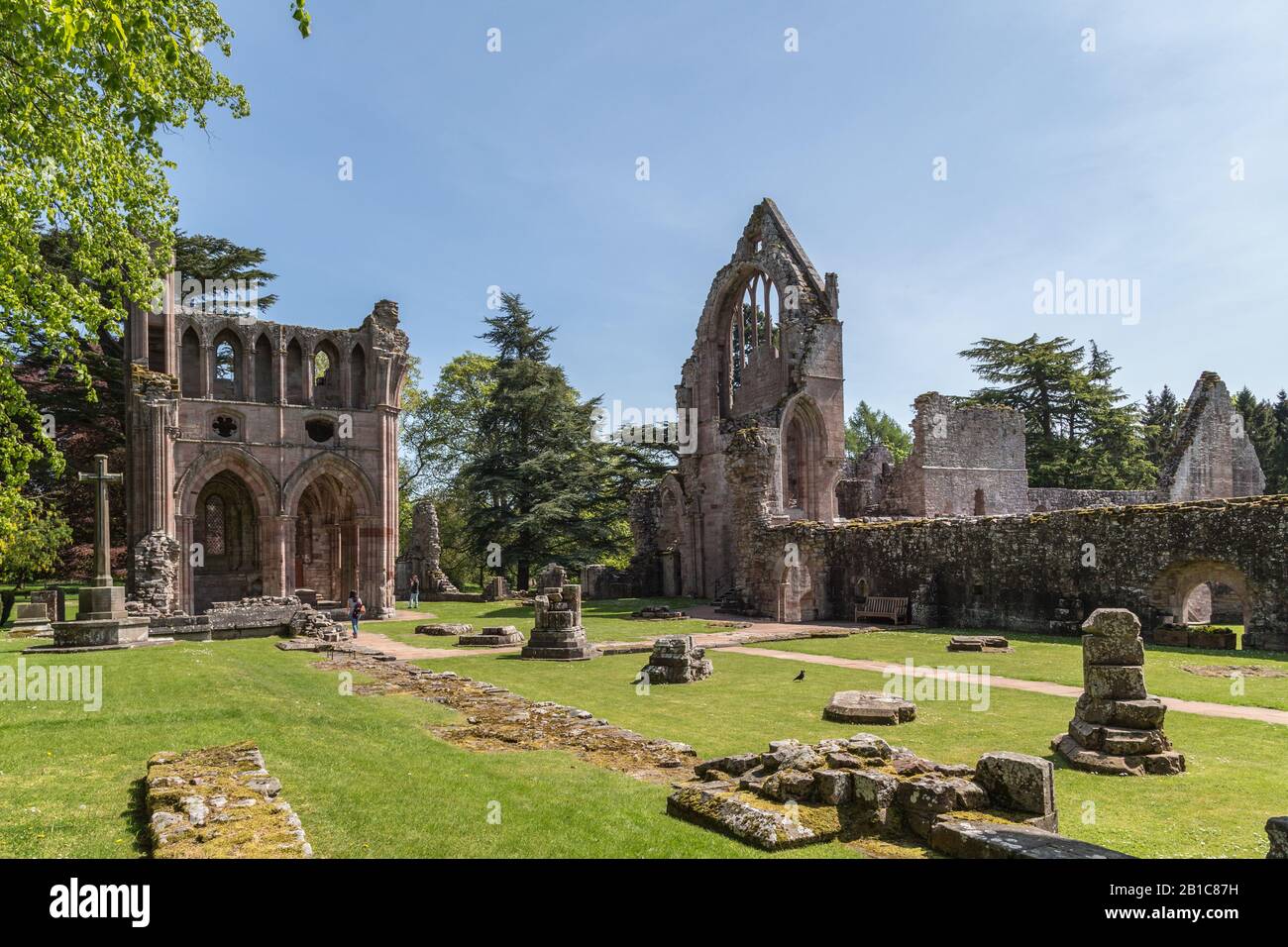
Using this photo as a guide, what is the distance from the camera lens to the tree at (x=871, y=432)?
242ft

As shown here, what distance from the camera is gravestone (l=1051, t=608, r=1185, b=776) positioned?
7957 millimetres

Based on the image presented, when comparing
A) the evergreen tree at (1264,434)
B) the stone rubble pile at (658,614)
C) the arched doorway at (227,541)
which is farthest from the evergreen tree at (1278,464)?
the arched doorway at (227,541)

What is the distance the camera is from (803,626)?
24391 millimetres

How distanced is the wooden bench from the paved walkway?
705 cm

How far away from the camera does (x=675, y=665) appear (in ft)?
47.2

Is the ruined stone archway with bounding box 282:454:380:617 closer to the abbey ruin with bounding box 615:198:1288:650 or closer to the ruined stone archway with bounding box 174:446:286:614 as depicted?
the ruined stone archway with bounding box 174:446:286:614

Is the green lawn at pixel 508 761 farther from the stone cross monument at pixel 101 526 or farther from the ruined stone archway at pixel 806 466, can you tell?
the ruined stone archway at pixel 806 466

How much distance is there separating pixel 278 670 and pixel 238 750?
335 inches

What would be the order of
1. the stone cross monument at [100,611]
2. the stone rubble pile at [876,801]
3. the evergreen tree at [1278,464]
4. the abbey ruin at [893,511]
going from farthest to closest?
the evergreen tree at [1278,464] → the abbey ruin at [893,511] → the stone cross monument at [100,611] → the stone rubble pile at [876,801]

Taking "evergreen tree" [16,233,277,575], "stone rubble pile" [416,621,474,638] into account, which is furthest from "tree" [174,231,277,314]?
"stone rubble pile" [416,621,474,638]

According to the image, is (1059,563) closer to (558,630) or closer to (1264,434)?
(558,630)

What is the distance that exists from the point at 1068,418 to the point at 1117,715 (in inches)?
1821

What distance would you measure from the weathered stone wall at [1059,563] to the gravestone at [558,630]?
1128cm
